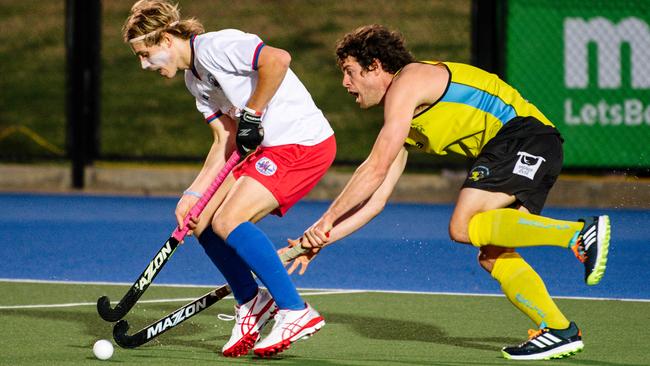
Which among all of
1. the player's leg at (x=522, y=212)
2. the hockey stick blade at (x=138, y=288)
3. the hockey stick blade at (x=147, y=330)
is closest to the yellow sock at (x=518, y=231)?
the player's leg at (x=522, y=212)

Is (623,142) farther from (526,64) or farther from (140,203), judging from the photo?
(140,203)

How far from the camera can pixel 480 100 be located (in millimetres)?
5762

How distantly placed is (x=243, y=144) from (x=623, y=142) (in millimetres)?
6841

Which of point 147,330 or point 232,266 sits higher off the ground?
point 232,266

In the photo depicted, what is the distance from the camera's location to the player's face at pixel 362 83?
5.68 metres

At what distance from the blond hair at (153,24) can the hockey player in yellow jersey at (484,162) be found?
2.24 feet

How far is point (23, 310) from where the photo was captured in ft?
22.7

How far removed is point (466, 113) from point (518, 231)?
0.54 meters

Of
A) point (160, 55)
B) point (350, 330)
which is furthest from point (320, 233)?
point (350, 330)

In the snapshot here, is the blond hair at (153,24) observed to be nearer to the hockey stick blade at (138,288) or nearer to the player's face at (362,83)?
the player's face at (362,83)

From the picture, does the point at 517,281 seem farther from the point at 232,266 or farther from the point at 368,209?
the point at 232,266

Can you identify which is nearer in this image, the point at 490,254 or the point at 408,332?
the point at 490,254

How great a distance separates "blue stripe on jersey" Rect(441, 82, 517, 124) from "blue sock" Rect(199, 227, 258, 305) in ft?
3.65

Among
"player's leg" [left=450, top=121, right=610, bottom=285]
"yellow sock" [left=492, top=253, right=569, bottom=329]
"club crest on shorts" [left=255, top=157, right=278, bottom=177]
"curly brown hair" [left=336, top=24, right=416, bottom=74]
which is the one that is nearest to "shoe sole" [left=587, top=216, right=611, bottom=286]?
"player's leg" [left=450, top=121, right=610, bottom=285]
